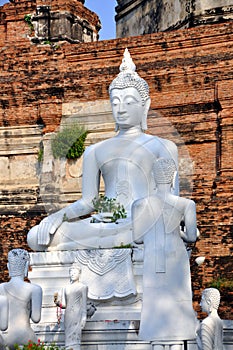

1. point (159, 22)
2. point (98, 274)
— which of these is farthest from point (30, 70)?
point (98, 274)

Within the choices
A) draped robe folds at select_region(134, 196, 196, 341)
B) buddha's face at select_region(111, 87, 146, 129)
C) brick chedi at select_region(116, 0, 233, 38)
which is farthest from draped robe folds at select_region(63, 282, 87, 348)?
brick chedi at select_region(116, 0, 233, 38)

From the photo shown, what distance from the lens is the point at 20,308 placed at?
685 centimetres

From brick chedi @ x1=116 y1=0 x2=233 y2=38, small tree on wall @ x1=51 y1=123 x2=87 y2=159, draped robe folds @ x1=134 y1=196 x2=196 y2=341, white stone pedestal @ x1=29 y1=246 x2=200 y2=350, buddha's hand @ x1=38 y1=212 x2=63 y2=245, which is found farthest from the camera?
brick chedi @ x1=116 y1=0 x2=233 y2=38

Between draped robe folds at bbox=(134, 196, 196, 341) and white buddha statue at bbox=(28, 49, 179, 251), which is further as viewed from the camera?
white buddha statue at bbox=(28, 49, 179, 251)

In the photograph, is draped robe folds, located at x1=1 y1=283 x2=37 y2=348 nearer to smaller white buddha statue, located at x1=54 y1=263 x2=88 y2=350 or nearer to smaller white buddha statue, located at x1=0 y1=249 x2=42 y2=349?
smaller white buddha statue, located at x1=0 y1=249 x2=42 y2=349

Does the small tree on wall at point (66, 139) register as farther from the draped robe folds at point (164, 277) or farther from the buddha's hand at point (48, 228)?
the draped robe folds at point (164, 277)

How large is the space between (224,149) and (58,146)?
3.46m

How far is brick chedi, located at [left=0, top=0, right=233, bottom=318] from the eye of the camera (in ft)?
42.5

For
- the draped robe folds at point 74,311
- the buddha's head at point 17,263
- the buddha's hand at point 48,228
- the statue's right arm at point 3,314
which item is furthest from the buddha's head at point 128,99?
the statue's right arm at point 3,314

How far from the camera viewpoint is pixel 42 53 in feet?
52.3

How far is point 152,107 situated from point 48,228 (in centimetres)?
603

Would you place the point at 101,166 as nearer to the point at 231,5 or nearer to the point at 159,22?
the point at 231,5

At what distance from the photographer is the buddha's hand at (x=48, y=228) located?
8.98 m

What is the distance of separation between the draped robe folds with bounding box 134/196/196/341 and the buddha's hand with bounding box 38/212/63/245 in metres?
2.44
